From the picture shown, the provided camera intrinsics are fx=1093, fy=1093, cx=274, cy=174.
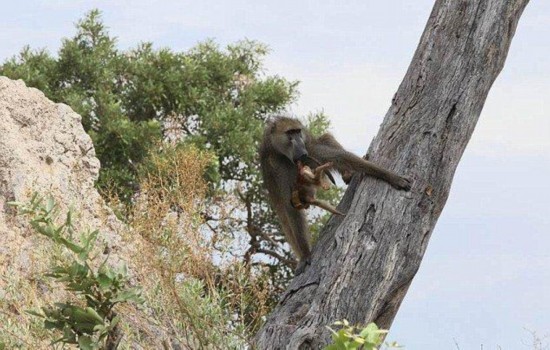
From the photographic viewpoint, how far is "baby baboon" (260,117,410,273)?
6250 mm

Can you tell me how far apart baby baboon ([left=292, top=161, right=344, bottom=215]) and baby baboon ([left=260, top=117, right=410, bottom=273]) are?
0.05 metres

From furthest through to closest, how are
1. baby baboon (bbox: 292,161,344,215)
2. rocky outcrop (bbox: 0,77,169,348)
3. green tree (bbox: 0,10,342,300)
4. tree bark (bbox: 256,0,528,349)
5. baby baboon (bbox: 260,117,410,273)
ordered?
green tree (bbox: 0,10,342,300)
rocky outcrop (bbox: 0,77,169,348)
baby baboon (bbox: 260,117,410,273)
baby baboon (bbox: 292,161,344,215)
tree bark (bbox: 256,0,528,349)

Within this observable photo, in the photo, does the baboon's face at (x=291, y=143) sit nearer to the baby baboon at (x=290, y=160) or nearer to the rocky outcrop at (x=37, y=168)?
the baby baboon at (x=290, y=160)

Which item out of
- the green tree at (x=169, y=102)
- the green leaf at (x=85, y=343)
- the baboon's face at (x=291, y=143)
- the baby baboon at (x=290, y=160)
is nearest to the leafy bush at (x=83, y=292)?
the green leaf at (x=85, y=343)

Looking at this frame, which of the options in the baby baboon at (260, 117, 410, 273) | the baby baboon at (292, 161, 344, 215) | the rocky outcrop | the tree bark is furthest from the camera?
the rocky outcrop

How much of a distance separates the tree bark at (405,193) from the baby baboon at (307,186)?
0.44 metres

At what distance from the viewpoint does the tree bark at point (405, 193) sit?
511 cm

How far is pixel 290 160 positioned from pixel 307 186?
248 mm

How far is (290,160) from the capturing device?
6.42 meters

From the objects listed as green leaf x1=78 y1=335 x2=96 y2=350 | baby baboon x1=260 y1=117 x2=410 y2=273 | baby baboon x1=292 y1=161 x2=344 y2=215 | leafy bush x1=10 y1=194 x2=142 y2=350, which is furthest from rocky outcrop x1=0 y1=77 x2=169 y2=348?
green leaf x1=78 y1=335 x2=96 y2=350

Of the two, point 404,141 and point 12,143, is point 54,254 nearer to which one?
point 404,141

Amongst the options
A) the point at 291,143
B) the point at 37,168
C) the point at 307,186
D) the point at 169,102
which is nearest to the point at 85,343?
the point at 307,186

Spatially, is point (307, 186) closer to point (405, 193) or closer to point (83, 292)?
point (405, 193)

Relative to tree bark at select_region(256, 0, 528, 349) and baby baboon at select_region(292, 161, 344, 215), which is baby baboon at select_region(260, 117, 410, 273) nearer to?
baby baboon at select_region(292, 161, 344, 215)
